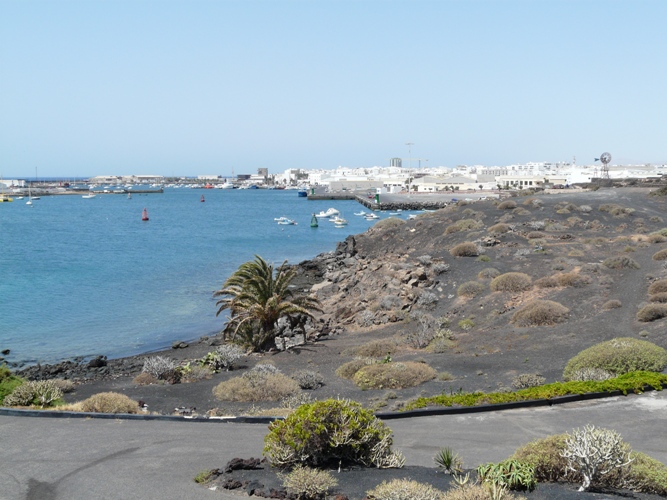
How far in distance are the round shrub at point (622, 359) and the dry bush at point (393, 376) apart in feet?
12.1

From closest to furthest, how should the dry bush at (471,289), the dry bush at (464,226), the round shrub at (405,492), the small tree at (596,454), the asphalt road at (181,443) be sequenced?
the round shrub at (405,492) < the small tree at (596,454) < the asphalt road at (181,443) < the dry bush at (471,289) < the dry bush at (464,226)

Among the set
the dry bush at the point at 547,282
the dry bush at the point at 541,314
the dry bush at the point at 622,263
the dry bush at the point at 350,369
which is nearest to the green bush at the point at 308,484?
the dry bush at the point at 350,369

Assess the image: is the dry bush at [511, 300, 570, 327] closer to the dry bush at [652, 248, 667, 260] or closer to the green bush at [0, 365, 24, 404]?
the dry bush at [652, 248, 667, 260]

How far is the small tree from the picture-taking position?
889cm

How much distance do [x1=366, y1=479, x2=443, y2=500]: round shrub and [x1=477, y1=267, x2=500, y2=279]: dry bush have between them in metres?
23.8

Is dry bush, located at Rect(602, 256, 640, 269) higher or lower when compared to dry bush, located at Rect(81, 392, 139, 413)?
higher

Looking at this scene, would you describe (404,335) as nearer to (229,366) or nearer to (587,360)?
(229,366)

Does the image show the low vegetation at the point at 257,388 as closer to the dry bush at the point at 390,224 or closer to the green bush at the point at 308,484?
the green bush at the point at 308,484

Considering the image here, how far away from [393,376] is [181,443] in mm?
7238

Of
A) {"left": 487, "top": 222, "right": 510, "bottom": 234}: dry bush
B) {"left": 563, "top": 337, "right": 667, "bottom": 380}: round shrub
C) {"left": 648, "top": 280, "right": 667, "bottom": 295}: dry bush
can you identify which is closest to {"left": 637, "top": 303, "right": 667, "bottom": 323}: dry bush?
{"left": 648, "top": 280, "right": 667, "bottom": 295}: dry bush

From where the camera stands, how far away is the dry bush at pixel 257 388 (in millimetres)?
16922

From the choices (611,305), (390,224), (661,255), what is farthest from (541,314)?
(390,224)

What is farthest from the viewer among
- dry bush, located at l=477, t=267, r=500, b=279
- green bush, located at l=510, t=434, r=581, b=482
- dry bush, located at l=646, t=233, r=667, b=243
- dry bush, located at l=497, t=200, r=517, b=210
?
dry bush, located at l=497, t=200, r=517, b=210

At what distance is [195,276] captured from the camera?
5422cm
